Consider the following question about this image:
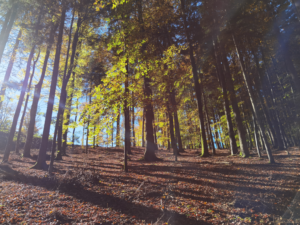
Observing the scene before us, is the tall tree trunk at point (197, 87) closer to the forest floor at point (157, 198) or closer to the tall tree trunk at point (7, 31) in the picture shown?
the forest floor at point (157, 198)

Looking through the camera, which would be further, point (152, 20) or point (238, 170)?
point (152, 20)

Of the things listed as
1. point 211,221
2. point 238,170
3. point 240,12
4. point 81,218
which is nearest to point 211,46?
point 240,12

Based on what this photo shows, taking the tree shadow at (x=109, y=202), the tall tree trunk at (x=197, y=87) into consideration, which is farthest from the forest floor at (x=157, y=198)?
the tall tree trunk at (x=197, y=87)

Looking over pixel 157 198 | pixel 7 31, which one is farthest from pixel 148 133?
pixel 7 31

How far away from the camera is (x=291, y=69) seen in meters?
8.88

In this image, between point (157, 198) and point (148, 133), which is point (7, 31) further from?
point (157, 198)

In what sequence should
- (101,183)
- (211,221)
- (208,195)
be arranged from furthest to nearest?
(101,183) < (208,195) < (211,221)

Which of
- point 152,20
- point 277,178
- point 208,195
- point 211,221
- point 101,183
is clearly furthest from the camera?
point 152,20

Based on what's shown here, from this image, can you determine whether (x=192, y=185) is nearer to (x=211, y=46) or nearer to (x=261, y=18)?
(x=261, y=18)

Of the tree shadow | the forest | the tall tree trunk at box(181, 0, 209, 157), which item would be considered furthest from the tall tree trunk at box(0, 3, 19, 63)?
the tall tree trunk at box(181, 0, 209, 157)

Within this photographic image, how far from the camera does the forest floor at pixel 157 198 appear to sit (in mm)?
3932

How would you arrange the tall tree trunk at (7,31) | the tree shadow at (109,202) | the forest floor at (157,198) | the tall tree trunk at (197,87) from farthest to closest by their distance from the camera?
the tall tree trunk at (197,87) → the tall tree trunk at (7,31) → the tree shadow at (109,202) → the forest floor at (157,198)

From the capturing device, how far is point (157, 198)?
17.2ft

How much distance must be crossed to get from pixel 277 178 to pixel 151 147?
7976 millimetres
